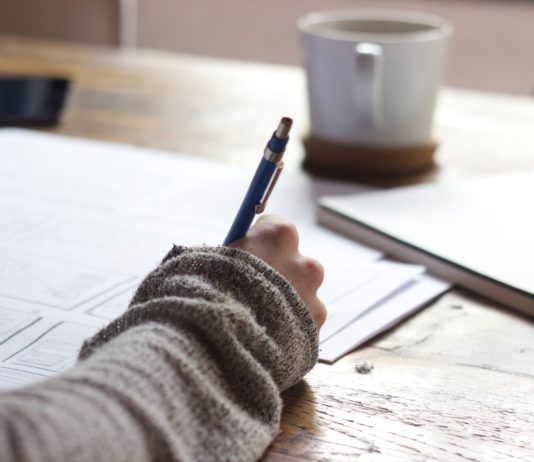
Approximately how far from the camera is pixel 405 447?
41 centimetres

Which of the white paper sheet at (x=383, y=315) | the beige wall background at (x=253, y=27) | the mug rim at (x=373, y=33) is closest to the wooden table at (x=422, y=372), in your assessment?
the white paper sheet at (x=383, y=315)

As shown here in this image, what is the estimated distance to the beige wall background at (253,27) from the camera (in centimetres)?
191

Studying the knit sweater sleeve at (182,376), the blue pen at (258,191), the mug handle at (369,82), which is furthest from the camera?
the mug handle at (369,82)

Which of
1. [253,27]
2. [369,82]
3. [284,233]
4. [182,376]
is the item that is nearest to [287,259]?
[284,233]

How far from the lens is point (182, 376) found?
0.38 metres

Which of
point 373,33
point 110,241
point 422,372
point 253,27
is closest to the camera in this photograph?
point 422,372

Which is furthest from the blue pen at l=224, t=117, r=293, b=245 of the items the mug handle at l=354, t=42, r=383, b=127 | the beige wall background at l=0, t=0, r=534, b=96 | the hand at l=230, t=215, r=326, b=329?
the beige wall background at l=0, t=0, r=534, b=96

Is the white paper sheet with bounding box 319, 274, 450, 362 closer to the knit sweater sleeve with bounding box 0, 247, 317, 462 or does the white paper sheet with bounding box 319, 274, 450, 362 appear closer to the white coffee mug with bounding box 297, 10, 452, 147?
the knit sweater sleeve with bounding box 0, 247, 317, 462

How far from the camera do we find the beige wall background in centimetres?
191

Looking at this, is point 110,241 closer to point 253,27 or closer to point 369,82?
point 369,82

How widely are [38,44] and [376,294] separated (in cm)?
105

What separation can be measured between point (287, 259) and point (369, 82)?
37cm

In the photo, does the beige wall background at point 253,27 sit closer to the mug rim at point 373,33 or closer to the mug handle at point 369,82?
the mug rim at point 373,33

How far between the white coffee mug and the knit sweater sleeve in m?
0.42
